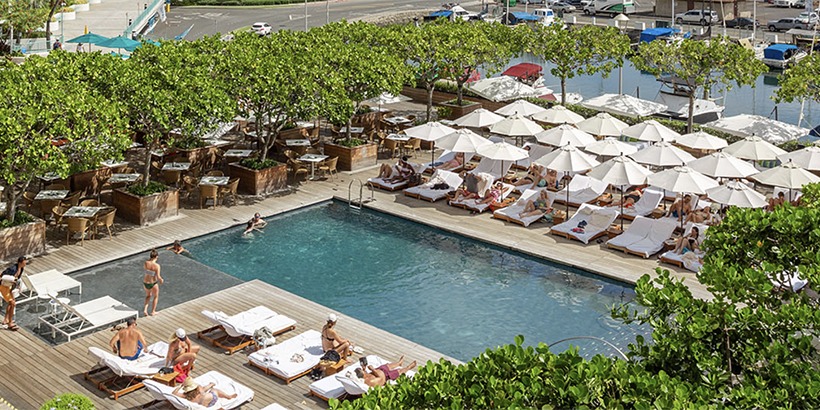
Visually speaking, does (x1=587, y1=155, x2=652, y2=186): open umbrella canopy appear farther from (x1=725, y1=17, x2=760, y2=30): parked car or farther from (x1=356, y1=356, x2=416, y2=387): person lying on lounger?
(x1=725, y1=17, x2=760, y2=30): parked car

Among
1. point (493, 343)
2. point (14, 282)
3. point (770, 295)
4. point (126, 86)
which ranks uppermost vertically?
point (126, 86)

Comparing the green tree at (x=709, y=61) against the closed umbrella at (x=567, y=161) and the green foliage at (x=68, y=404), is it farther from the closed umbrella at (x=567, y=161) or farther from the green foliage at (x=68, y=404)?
the green foliage at (x=68, y=404)

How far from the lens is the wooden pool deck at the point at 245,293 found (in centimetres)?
1748

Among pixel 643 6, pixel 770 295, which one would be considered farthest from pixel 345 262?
pixel 643 6

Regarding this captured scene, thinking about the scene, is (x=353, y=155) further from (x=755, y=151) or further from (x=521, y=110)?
(x=755, y=151)

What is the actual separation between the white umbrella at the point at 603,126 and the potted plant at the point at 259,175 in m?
10.0

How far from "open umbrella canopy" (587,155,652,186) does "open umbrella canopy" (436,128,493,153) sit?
4.25m

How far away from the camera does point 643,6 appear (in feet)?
291

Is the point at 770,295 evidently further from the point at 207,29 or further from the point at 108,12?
the point at 108,12

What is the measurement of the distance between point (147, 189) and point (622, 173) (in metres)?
13.0

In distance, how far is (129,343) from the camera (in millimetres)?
17406

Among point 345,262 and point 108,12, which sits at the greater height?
point 108,12

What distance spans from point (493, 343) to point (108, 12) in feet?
204

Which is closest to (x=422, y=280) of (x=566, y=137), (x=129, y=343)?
(x=129, y=343)
